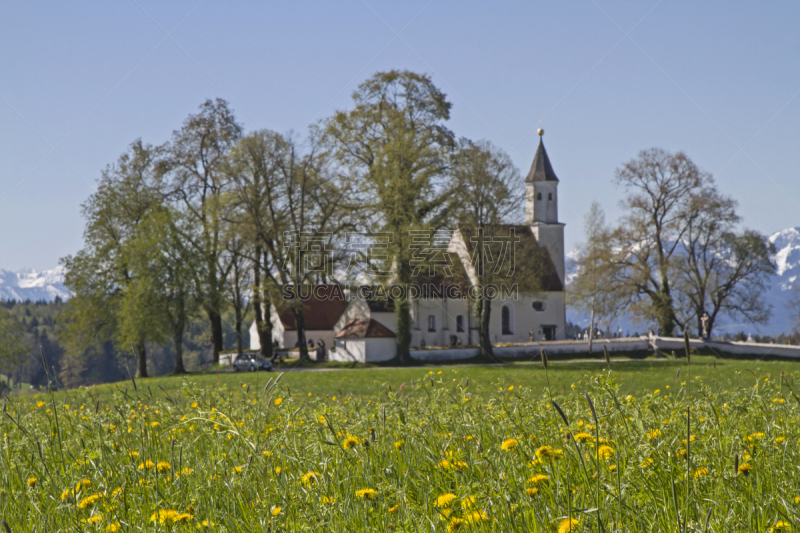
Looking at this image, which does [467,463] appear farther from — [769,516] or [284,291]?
[284,291]

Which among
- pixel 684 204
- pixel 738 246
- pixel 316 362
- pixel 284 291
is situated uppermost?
pixel 684 204

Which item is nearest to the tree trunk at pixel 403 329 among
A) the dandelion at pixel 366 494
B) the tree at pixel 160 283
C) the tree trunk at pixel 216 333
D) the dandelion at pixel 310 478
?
the tree at pixel 160 283

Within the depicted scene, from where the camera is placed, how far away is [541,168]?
58.2 meters

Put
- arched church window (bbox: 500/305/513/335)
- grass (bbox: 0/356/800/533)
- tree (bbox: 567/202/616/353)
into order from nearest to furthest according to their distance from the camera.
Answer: grass (bbox: 0/356/800/533), tree (bbox: 567/202/616/353), arched church window (bbox: 500/305/513/335)

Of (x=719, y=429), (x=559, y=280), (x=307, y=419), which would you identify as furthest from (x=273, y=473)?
(x=559, y=280)

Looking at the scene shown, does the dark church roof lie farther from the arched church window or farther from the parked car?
the parked car

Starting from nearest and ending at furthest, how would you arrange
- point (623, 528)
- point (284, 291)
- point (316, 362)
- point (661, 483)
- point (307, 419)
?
point (623, 528)
point (661, 483)
point (307, 419)
point (284, 291)
point (316, 362)

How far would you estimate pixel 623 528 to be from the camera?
8.37 ft

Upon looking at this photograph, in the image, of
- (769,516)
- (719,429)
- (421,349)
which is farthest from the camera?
(421,349)

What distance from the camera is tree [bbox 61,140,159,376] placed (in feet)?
120

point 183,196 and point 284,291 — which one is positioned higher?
point 183,196

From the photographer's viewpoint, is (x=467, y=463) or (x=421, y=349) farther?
(x=421, y=349)

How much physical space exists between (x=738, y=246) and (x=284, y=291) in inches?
1234

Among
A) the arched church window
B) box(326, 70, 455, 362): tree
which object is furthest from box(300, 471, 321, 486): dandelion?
the arched church window
